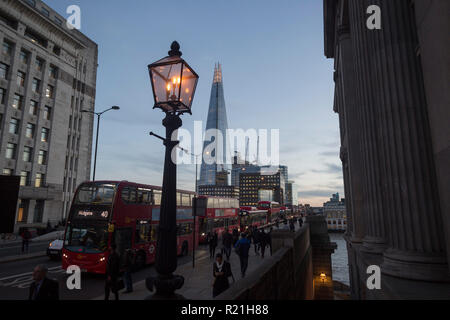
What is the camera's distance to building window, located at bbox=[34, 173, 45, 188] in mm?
41156

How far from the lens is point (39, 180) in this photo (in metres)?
41.8

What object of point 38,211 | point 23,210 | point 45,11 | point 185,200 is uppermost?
point 45,11

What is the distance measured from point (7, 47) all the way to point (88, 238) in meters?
41.5

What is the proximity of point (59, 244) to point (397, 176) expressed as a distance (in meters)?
18.8

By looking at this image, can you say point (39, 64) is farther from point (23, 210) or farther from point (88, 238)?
point (88, 238)

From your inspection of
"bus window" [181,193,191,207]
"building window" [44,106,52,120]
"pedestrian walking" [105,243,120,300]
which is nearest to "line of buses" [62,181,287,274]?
"bus window" [181,193,191,207]

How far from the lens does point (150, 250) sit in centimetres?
1529

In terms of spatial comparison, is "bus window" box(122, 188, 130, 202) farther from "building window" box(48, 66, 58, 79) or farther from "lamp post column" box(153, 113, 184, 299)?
"building window" box(48, 66, 58, 79)

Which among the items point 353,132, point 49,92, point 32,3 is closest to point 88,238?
point 353,132

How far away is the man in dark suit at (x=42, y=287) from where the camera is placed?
14.9 feet

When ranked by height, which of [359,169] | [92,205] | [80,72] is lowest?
[92,205]

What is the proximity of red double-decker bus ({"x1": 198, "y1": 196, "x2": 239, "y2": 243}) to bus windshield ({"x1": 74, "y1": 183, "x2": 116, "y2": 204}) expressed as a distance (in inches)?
477
